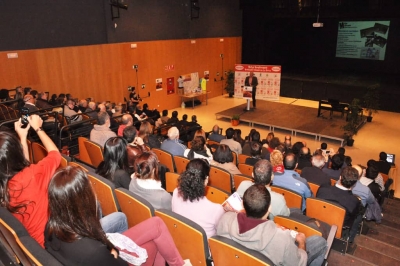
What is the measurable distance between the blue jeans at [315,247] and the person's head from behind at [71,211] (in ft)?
5.73

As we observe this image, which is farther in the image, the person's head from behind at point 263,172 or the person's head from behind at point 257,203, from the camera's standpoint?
the person's head from behind at point 263,172

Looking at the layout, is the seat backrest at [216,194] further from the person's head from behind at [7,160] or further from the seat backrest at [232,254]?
the person's head from behind at [7,160]

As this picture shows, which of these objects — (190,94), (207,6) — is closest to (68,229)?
(190,94)

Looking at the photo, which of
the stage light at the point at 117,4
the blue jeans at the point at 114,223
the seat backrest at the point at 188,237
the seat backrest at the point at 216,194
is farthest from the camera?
the stage light at the point at 117,4

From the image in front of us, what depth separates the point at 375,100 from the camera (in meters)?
10.7

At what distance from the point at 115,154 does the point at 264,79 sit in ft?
34.6

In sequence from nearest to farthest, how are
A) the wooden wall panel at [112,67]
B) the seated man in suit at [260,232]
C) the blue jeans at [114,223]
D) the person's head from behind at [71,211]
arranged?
the person's head from behind at [71,211] → the seated man in suit at [260,232] → the blue jeans at [114,223] → the wooden wall panel at [112,67]

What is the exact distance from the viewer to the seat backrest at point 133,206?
244 centimetres

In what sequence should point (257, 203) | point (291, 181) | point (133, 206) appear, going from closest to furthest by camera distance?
point (257, 203) < point (133, 206) < point (291, 181)

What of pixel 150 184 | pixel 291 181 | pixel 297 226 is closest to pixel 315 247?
pixel 297 226

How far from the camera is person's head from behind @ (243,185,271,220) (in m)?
2.21

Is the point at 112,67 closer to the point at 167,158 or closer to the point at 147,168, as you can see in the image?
the point at 167,158

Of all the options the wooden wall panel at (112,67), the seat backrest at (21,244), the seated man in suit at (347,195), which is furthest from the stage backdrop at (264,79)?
the seat backrest at (21,244)

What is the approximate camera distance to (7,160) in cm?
191
